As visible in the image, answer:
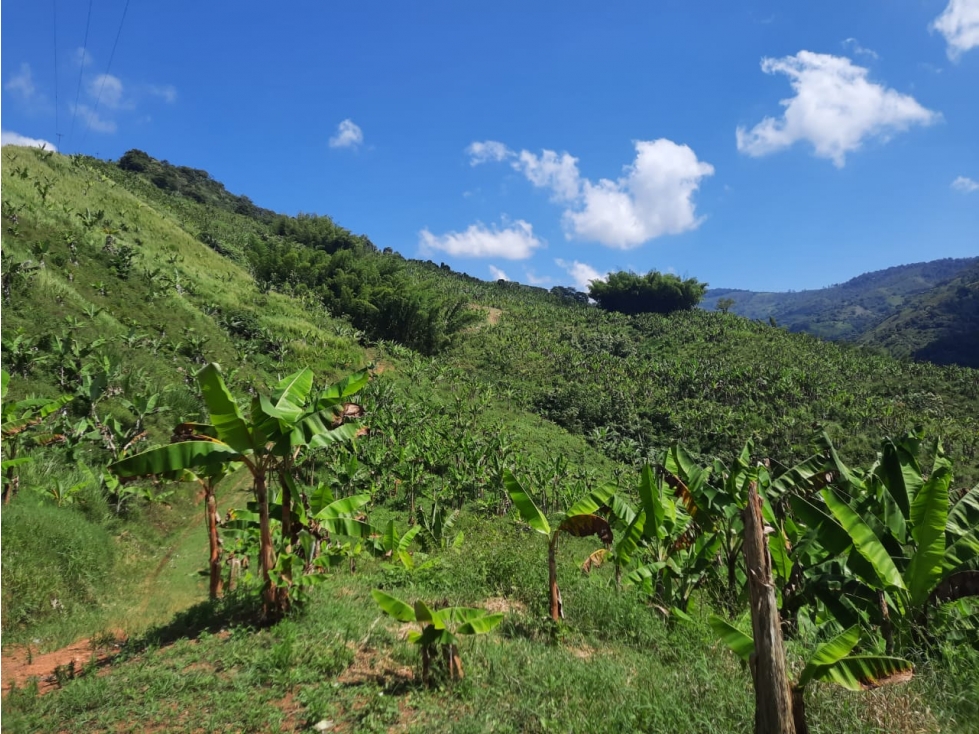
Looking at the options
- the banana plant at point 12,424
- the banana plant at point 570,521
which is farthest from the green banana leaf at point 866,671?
the banana plant at point 12,424

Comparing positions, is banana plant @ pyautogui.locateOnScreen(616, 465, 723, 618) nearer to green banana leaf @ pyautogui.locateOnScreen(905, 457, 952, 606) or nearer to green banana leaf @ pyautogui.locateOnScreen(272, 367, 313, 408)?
green banana leaf @ pyautogui.locateOnScreen(905, 457, 952, 606)

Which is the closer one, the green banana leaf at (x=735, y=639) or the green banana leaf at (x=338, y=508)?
the green banana leaf at (x=735, y=639)

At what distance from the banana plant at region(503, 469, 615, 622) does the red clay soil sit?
15.4 feet

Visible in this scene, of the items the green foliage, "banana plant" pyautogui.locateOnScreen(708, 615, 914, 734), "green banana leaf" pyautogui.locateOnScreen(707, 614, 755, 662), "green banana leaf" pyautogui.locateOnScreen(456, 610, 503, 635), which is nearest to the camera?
"banana plant" pyautogui.locateOnScreen(708, 615, 914, 734)

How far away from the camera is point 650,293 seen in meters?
82.6

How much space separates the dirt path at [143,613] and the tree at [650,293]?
3025 inches

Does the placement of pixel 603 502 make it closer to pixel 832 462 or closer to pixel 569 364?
pixel 832 462

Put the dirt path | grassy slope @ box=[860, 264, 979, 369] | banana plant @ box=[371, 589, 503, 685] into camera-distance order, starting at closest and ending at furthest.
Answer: banana plant @ box=[371, 589, 503, 685]
the dirt path
grassy slope @ box=[860, 264, 979, 369]

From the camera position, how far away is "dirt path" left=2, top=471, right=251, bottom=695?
5035mm

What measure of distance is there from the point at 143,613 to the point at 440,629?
20.8 ft

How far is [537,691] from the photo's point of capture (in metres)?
4.29

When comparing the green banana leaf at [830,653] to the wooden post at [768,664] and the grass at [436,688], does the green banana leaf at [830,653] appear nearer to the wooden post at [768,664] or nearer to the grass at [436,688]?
the wooden post at [768,664]

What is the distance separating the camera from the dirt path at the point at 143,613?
504 cm

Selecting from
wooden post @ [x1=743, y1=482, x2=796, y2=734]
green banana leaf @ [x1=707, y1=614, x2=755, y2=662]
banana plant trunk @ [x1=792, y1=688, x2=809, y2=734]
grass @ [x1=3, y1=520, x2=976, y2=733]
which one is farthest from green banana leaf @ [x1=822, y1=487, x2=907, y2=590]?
banana plant trunk @ [x1=792, y1=688, x2=809, y2=734]
